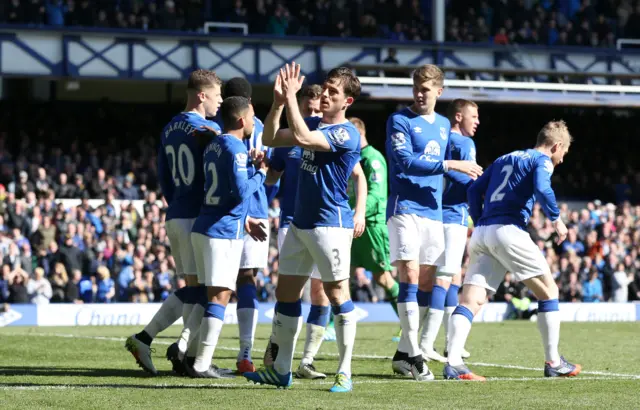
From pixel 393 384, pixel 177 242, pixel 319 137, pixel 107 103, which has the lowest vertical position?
pixel 393 384

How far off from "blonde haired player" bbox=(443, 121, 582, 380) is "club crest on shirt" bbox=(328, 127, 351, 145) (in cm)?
211

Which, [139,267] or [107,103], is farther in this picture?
[107,103]

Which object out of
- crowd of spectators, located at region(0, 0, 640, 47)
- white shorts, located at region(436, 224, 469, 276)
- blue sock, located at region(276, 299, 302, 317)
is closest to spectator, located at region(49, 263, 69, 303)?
crowd of spectators, located at region(0, 0, 640, 47)

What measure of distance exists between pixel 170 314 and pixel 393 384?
2162 mm

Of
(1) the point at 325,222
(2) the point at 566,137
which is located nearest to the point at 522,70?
(2) the point at 566,137

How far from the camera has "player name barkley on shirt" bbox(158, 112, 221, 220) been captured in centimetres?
1015

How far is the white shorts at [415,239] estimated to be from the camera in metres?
10.6

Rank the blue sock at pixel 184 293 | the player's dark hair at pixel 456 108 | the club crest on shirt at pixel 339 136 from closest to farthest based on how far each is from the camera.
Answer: the club crest on shirt at pixel 339 136, the blue sock at pixel 184 293, the player's dark hair at pixel 456 108

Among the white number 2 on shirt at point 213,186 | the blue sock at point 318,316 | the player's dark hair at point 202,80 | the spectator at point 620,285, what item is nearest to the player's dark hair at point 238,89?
the player's dark hair at point 202,80

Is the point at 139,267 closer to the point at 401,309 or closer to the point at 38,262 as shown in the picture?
the point at 38,262

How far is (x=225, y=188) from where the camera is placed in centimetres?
969

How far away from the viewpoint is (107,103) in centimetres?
3344

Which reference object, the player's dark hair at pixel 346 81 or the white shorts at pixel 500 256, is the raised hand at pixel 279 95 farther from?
the white shorts at pixel 500 256

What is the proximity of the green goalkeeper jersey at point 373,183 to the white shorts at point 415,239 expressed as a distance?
181cm
